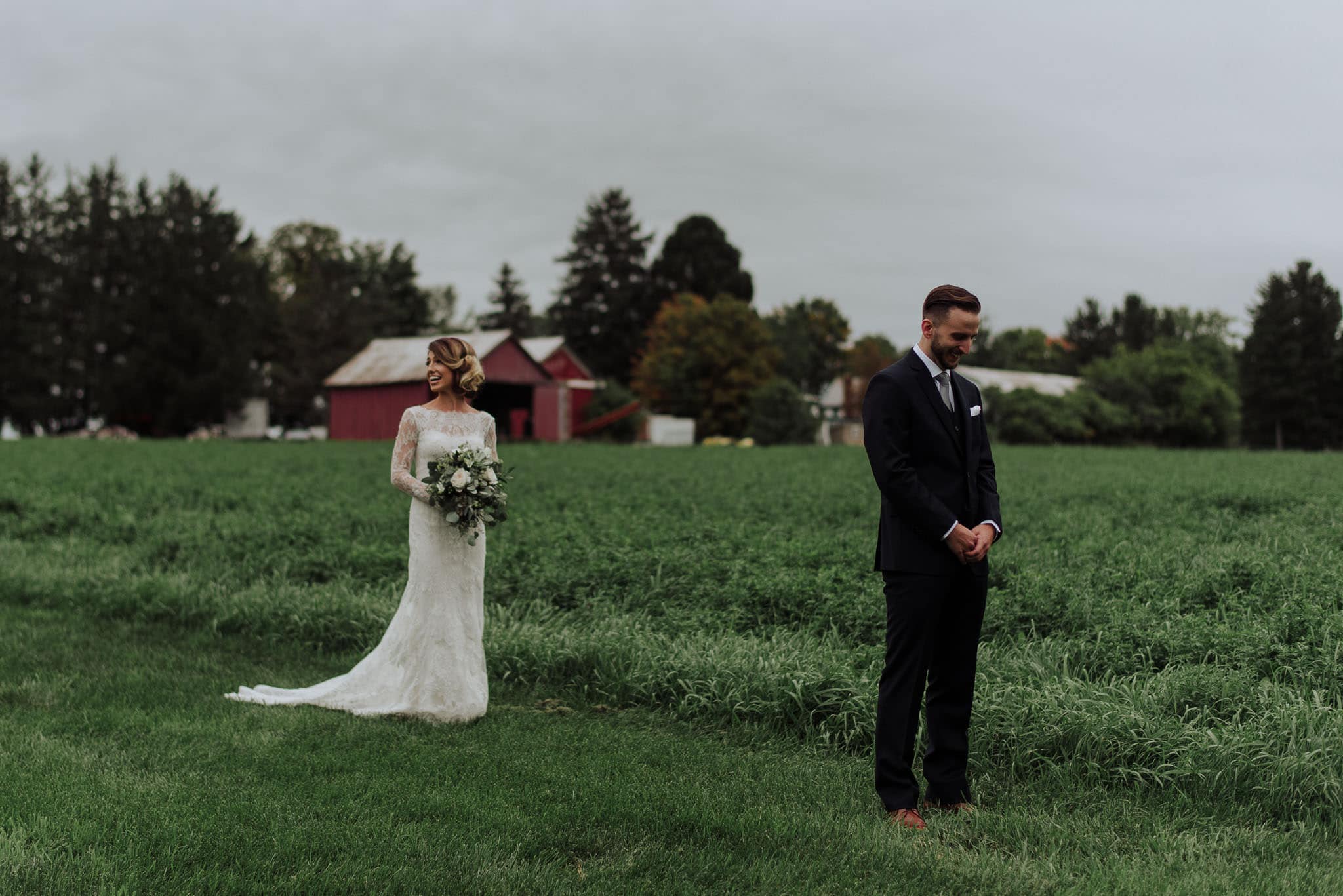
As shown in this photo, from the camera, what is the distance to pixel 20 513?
48.6 feet

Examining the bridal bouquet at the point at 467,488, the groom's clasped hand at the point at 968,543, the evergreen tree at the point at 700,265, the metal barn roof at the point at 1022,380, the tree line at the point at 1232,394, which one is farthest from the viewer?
the evergreen tree at the point at 700,265

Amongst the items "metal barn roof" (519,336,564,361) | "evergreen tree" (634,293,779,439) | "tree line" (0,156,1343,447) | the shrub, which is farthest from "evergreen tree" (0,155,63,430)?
the shrub

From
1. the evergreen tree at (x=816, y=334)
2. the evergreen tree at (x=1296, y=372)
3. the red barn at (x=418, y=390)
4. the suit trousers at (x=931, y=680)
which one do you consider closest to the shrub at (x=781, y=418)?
A: the red barn at (x=418, y=390)

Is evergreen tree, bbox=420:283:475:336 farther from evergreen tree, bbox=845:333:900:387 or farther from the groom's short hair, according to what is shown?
the groom's short hair

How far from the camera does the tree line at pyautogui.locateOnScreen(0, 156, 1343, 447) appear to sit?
163 ft

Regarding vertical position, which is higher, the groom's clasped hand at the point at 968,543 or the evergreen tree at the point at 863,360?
the evergreen tree at the point at 863,360

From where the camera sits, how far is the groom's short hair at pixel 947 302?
429 centimetres

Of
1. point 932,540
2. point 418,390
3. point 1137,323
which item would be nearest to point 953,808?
point 932,540

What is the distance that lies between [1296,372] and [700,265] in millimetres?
38726

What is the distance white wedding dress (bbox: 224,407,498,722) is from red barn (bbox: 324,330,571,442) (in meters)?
32.9

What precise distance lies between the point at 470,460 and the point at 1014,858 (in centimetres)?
380

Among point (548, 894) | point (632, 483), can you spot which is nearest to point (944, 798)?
point (548, 894)

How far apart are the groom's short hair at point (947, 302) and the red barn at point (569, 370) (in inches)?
1757

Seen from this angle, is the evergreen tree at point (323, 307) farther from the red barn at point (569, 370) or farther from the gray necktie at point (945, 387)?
the gray necktie at point (945, 387)
